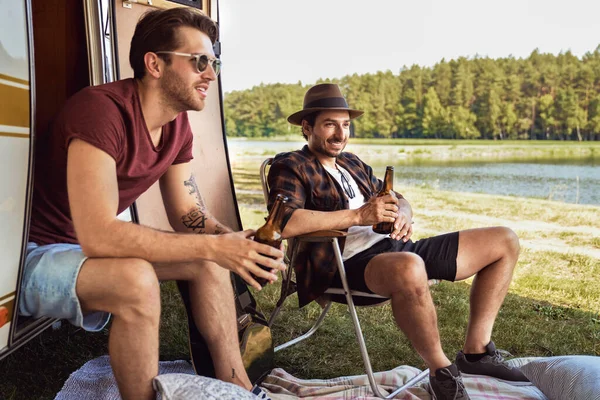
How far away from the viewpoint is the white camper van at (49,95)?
1755 mm

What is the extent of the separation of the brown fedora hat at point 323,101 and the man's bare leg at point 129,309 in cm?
146

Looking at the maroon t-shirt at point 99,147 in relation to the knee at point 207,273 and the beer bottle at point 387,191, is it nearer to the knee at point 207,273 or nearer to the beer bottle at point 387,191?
the knee at point 207,273

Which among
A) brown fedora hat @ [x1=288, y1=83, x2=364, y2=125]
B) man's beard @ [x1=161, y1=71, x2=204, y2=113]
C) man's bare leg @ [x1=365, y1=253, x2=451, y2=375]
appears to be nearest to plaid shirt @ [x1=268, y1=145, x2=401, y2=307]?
brown fedora hat @ [x1=288, y1=83, x2=364, y2=125]

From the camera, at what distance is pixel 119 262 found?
181 cm

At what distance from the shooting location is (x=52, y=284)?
73.8 inches

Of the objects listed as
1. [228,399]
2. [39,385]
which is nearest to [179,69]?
[228,399]

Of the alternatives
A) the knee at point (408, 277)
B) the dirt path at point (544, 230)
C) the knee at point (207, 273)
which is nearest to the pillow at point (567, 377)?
the knee at point (408, 277)

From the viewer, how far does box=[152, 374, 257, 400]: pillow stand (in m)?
1.85

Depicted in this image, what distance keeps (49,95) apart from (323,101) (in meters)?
1.33

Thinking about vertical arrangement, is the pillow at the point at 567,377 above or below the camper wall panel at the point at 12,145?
below

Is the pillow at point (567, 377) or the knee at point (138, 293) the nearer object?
the knee at point (138, 293)

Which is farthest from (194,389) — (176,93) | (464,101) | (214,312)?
(464,101)

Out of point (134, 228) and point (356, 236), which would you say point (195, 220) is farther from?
point (356, 236)

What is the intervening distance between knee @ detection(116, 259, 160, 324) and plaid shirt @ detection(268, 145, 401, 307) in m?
0.93
